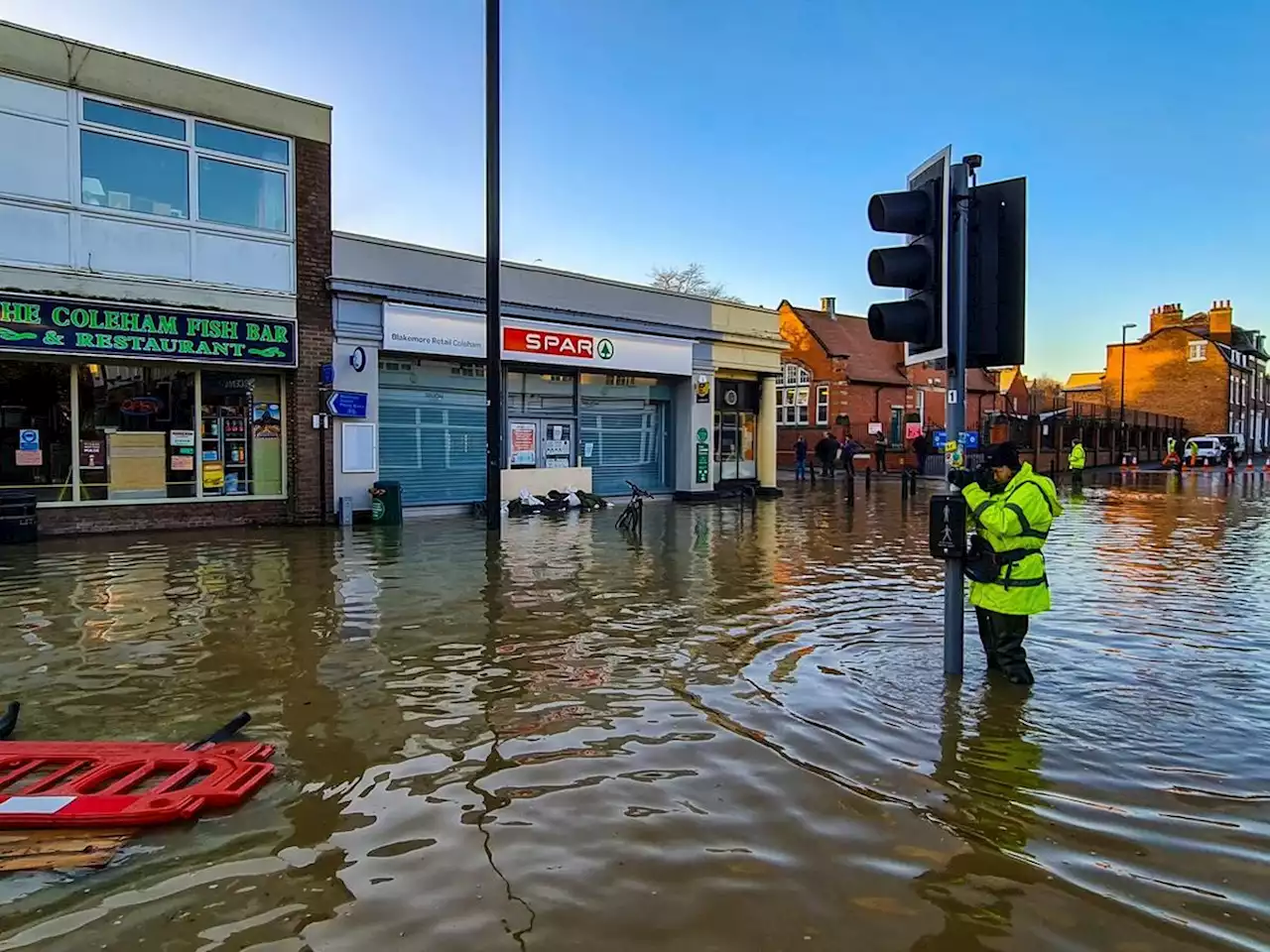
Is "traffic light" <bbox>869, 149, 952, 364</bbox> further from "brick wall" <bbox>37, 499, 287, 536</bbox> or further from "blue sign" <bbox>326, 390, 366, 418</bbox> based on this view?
"brick wall" <bbox>37, 499, 287, 536</bbox>

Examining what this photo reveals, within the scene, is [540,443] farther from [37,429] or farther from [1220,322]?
[1220,322]

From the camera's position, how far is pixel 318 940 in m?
2.83

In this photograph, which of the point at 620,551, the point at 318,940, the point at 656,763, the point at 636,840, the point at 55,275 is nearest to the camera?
the point at 318,940

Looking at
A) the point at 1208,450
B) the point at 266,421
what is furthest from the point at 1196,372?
the point at 266,421

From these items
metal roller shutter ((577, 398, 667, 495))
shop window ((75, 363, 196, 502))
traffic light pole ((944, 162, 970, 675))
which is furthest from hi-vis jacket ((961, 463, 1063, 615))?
metal roller shutter ((577, 398, 667, 495))

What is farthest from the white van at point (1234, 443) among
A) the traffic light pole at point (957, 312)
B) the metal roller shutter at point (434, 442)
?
the traffic light pole at point (957, 312)

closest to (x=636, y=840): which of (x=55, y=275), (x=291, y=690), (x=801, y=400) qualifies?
(x=291, y=690)

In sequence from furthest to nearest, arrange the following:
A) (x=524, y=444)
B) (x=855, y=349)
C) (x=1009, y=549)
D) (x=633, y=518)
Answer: (x=855, y=349), (x=524, y=444), (x=633, y=518), (x=1009, y=549)

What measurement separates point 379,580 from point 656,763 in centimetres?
617

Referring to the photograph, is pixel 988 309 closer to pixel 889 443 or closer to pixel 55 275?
pixel 55 275

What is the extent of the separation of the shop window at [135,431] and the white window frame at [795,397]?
32086 mm

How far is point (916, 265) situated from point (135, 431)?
44.2ft

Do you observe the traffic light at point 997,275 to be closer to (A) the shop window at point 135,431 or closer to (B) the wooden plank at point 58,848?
(B) the wooden plank at point 58,848

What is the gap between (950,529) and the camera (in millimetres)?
5352
